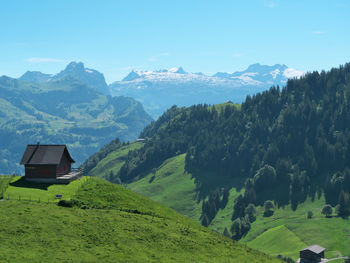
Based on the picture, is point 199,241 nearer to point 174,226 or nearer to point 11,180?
point 174,226

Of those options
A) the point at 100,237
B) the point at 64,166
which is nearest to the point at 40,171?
the point at 64,166

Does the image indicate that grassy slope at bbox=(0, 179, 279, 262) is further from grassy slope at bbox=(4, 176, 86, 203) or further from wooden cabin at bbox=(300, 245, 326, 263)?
wooden cabin at bbox=(300, 245, 326, 263)

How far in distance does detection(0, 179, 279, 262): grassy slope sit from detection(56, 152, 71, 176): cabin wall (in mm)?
12357

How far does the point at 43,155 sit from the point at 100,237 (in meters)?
32.7

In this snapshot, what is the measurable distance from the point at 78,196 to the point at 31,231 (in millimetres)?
18632

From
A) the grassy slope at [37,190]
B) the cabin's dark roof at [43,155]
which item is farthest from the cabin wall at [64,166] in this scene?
the grassy slope at [37,190]

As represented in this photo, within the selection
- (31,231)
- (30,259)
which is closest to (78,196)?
(31,231)

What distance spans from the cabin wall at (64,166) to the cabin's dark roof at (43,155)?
58.5 inches

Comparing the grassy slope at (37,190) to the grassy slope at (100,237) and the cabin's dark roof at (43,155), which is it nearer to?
the grassy slope at (100,237)

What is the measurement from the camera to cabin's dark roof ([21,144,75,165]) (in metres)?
78.2

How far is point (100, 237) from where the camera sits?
173ft

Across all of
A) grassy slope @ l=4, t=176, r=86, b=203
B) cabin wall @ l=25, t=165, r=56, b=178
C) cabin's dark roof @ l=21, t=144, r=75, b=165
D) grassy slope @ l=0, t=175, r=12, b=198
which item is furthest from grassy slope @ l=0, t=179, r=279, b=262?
cabin's dark roof @ l=21, t=144, r=75, b=165

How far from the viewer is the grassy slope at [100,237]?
46.6m

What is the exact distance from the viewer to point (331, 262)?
156m
